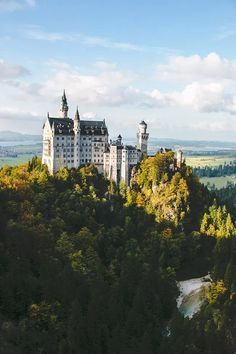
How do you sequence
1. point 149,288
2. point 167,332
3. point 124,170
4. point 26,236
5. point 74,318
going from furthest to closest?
point 124,170, point 26,236, point 149,288, point 167,332, point 74,318

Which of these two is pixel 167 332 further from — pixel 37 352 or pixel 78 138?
pixel 78 138

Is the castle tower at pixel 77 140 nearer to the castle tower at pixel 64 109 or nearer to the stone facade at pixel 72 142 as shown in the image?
the stone facade at pixel 72 142

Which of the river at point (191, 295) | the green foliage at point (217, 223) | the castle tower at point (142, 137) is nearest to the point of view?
the river at point (191, 295)

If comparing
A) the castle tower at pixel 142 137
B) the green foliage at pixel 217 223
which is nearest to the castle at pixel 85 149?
the castle tower at pixel 142 137

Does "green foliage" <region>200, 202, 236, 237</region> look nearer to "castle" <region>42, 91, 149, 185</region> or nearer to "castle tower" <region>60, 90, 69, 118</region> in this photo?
→ "castle" <region>42, 91, 149, 185</region>

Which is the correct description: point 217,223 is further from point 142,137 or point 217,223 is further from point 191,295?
point 142,137

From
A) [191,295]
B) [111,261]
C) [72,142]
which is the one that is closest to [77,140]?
[72,142]

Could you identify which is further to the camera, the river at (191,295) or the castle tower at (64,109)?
the castle tower at (64,109)

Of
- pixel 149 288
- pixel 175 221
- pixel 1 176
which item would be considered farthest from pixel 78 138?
pixel 149 288

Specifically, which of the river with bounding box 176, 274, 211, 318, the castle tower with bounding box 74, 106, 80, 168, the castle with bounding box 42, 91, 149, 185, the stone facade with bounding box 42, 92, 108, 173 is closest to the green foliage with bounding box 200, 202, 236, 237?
the river with bounding box 176, 274, 211, 318
